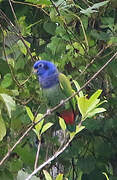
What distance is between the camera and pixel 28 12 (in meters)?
2.37

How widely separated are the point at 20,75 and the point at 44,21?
0.28 metres

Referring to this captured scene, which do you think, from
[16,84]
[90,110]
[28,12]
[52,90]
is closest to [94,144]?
[52,90]

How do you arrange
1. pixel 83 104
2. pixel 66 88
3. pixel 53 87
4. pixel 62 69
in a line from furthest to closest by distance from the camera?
1. pixel 62 69
2. pixel 53 87
3. pixel 66 88
4. pixel 83 104

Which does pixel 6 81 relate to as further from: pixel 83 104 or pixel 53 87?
pixel 83 104

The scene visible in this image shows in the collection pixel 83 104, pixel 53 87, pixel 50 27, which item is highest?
pixel 50 27

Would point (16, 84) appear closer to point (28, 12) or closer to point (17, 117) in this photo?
point (17, 117)

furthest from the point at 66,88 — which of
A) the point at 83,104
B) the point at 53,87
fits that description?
the point at 83,104

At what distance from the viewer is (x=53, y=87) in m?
2.18

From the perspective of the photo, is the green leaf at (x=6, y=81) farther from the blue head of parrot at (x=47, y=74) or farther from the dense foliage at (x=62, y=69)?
the blue head of parrot at (x=47, y=74)

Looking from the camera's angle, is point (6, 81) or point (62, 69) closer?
point (6, 81)

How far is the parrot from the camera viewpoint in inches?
83.4

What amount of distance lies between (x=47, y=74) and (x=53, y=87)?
0.28ft

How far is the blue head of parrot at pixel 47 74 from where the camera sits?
2135 mm

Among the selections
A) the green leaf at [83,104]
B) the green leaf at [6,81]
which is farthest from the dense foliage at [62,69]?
the green leaf at [83,104]
